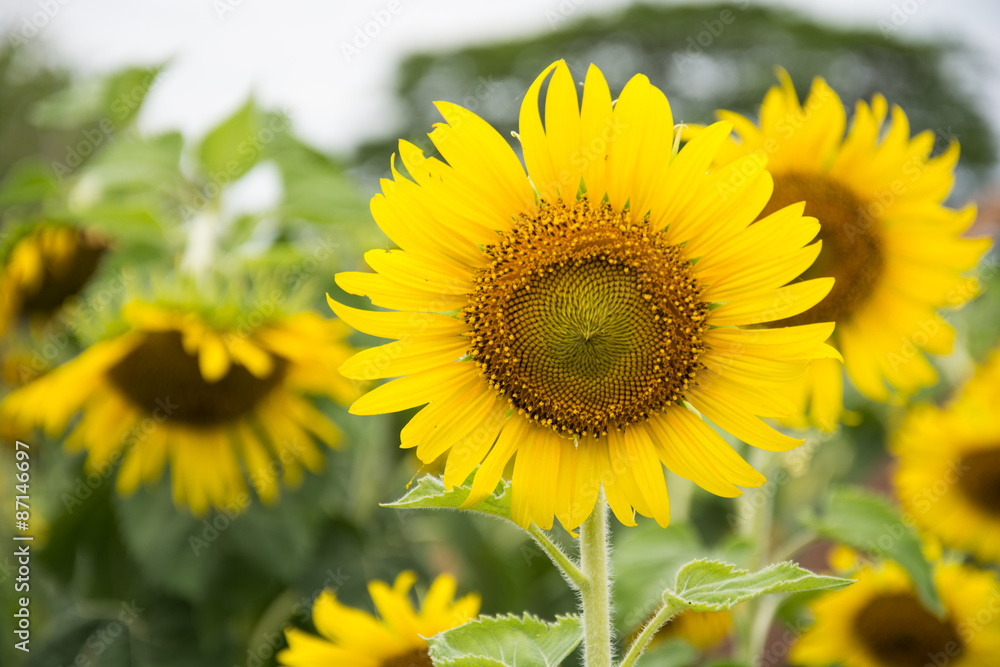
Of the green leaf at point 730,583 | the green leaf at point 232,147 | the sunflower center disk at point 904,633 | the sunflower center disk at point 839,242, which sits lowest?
the green leaf at point 232,147

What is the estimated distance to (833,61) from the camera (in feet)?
45.2

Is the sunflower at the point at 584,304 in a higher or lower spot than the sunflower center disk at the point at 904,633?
higher

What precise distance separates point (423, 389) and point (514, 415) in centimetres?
9

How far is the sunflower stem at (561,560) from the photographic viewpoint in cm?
73

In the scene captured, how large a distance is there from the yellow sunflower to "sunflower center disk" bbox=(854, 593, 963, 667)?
1.20 feet

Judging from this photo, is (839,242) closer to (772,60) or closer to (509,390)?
(509,390)

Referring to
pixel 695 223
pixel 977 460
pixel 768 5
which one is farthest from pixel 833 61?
pixel 695 223

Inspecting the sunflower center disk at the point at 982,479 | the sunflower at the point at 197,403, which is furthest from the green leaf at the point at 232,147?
the sunflower center disk at the point at 982,479

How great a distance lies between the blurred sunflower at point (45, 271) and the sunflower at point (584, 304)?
1.33 m

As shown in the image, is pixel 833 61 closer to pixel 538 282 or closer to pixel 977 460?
pixel 977 460

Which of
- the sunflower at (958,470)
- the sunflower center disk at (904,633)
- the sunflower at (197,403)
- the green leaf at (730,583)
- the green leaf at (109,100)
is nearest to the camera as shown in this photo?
the green leaf at (730,583)

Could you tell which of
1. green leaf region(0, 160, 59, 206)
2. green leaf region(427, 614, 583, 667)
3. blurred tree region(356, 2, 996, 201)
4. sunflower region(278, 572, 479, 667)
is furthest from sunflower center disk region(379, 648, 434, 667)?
blurred tree region(356, 2, 996, 201)

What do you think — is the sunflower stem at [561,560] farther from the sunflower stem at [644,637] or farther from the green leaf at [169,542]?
the green leaf at [169,542]

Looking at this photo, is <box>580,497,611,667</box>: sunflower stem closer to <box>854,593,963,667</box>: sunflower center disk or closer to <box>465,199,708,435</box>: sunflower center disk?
<box>465,199,708,435</box>: sunflower center disk
